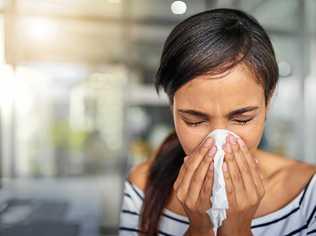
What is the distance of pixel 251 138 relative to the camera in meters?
0.59

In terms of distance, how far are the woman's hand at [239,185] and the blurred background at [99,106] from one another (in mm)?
1373

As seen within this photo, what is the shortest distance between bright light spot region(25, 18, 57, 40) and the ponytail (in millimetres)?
1150

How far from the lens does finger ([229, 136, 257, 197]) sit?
55 cm

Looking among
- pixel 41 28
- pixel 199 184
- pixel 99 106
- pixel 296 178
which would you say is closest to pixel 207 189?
pixel 199 184

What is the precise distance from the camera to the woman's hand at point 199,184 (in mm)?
548

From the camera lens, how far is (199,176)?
550mm

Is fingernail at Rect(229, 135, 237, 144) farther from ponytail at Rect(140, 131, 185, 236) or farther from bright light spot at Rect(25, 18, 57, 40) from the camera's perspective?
bright light spot at Rect(25, 18, 57, 40)

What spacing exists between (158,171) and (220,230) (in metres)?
0.26

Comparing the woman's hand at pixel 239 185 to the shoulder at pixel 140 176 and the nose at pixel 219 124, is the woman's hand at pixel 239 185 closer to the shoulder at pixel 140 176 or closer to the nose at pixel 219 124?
the nose at pixel 219 124

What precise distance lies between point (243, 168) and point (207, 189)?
0.05 metres

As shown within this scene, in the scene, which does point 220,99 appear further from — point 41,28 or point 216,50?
point 41,28

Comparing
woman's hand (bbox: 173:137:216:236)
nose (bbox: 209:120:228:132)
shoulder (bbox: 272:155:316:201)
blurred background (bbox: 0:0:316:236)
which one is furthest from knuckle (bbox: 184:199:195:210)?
blurred background (bbox: 0:0:316:236)

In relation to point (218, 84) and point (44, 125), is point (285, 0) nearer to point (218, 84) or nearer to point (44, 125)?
point (218, 84)

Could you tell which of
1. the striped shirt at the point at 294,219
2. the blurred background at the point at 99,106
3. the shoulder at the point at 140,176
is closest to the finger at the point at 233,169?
the striped shirt at the point at 294,219
